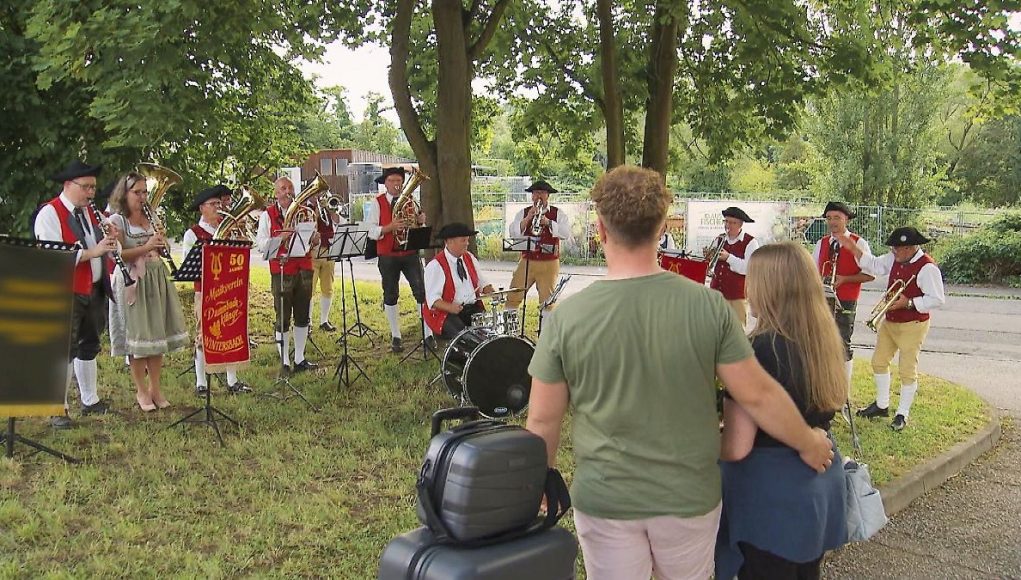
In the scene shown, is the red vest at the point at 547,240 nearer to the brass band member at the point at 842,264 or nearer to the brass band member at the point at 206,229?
the brass band member at the point at 842,264

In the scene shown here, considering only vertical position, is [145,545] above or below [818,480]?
below

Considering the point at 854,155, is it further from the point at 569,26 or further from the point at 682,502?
the point at 682,502

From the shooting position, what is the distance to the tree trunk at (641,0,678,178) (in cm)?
1059

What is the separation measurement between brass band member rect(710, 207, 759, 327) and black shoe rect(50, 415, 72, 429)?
21.2ft

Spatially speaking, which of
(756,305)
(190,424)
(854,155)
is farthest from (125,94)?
(854,155)

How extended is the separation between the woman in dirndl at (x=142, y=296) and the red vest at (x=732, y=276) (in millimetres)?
5643

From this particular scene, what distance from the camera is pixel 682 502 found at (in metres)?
2.33

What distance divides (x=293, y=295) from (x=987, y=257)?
1679 centimetres

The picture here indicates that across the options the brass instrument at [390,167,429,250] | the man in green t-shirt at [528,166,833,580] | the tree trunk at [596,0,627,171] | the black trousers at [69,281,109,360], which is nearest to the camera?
the man in green t-shirt at [528,166,833,580]

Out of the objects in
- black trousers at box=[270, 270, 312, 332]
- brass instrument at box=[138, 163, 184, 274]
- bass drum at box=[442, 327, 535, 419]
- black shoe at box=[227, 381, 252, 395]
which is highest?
brass instrument at box=[138, 163, 184, 274]

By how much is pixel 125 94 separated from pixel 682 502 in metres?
6.84

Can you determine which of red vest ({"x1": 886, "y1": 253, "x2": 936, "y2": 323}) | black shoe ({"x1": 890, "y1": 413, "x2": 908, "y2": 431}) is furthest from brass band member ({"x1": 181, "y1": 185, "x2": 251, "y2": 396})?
red vest ({"x1": 886, "y1": 253, "x2": 936, "y2": 323})

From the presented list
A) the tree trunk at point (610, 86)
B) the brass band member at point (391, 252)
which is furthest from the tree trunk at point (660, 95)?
the brass band member at point (391, 252)

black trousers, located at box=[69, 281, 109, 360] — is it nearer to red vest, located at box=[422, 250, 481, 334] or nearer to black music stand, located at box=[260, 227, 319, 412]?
black music stand, located at box=[260, 227, 319, 412]
